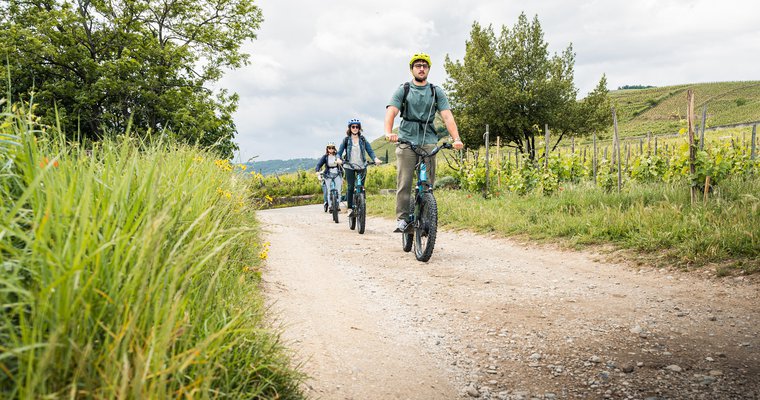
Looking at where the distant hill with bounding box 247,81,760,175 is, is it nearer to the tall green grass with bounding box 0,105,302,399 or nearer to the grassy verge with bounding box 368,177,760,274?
the grassy verge with bounding box 368,177,760,274

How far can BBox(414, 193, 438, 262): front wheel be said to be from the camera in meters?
5.74

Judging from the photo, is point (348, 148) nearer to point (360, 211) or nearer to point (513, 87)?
point (360, 211)

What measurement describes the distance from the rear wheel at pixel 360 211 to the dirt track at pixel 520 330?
364cm

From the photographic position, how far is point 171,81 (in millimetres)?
25312

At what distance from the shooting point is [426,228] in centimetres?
595

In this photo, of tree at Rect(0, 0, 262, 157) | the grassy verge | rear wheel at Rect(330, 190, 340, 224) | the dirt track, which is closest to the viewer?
the dirt track

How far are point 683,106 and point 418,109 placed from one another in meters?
96.3

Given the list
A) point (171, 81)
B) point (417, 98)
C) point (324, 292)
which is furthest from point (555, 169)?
point (171, 81)

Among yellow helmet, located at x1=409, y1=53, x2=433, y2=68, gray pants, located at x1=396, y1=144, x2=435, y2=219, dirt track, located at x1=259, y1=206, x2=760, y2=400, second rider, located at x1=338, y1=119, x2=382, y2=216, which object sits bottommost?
dirt track, located at x1=259, y1=206, x2=760, y2=400

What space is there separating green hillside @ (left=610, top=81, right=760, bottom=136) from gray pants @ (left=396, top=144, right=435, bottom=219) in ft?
231

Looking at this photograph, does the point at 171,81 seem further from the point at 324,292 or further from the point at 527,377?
the point at 527,377

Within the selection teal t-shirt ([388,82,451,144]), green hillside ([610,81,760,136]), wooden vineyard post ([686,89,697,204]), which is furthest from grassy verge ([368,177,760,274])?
green hillside ([610,81,760,136])

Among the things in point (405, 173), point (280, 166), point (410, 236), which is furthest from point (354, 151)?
point (280, 166)

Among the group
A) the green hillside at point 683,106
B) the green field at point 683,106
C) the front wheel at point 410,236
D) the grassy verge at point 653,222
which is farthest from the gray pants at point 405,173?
the green hillside at point 683,106
